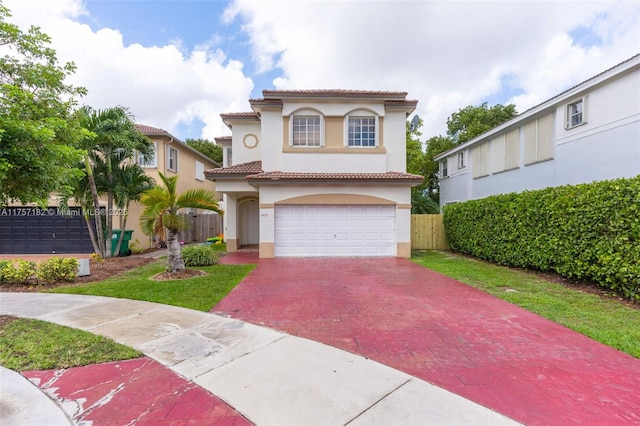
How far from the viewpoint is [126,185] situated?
12.9m

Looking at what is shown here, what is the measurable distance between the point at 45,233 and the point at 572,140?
24.4 meters

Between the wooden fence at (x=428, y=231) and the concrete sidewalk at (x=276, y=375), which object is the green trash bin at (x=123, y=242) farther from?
the wooden fence at (x=428, y=231)

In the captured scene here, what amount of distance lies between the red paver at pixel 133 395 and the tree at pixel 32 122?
11.4 ft

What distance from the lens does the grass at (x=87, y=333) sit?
3.81m

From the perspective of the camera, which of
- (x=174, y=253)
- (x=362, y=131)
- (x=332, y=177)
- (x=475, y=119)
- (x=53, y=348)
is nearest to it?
(x=53, y=348)

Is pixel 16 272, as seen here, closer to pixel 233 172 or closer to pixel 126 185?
pixel 126 185

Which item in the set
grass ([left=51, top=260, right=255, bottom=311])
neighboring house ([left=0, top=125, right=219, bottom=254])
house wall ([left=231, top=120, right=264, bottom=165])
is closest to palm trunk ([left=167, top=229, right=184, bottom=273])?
grass ([left=51, top=260, right=255, bottom=311])

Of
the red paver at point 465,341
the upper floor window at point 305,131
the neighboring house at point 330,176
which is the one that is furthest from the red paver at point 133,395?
the upper floor window at point 305,131

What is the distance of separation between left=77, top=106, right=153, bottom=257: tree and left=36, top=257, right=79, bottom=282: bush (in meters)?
4.02

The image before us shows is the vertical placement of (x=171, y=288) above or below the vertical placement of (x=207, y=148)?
below

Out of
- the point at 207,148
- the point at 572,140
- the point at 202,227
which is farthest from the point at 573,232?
the point at 207,148

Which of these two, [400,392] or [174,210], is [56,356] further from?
[174,210]

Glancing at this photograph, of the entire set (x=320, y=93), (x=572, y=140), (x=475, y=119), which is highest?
(x=475, y=119)

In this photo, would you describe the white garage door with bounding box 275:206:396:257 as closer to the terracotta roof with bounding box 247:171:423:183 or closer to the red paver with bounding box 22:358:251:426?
the terracotta roof with bounding box 247:171:423:183
